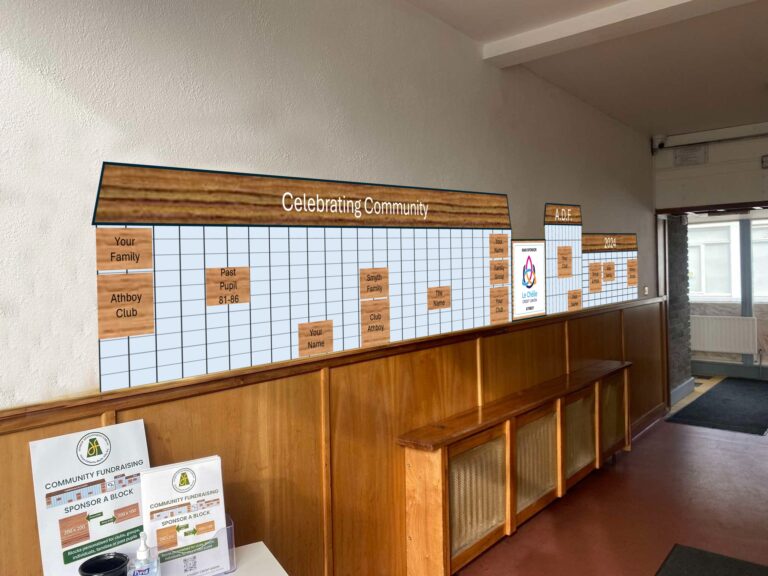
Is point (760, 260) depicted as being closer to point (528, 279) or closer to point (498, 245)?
point (528, 279)

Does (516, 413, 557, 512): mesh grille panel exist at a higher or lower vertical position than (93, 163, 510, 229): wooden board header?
lower

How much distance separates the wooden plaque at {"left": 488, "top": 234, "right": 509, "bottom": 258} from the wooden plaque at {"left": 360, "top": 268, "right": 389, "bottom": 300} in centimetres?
94

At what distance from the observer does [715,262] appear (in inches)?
323

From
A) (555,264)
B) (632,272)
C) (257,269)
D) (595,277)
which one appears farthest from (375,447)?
(632,272)

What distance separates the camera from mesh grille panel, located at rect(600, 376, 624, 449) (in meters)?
4.32

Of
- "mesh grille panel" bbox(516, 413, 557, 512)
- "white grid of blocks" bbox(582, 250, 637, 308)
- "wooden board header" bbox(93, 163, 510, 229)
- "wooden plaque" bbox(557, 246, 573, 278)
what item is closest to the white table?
"wooden board header" bbox(93, 163, 510, 229)

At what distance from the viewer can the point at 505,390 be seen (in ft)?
11.4

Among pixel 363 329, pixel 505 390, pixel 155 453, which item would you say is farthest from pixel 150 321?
pixel 505 390

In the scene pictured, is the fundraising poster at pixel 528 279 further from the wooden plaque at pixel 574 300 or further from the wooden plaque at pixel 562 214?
the wooden plaque at pixel 574 300

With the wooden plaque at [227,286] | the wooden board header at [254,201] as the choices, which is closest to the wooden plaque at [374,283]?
the wooden board header at [254,201]

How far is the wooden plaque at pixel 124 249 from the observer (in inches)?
65.4

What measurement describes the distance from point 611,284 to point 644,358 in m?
1.15

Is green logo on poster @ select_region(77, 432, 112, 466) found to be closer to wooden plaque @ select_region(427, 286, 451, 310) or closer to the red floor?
wooden plaque @ select_region(427, 286, 451, 310)

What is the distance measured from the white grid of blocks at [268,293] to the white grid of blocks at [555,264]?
1.22 metres
